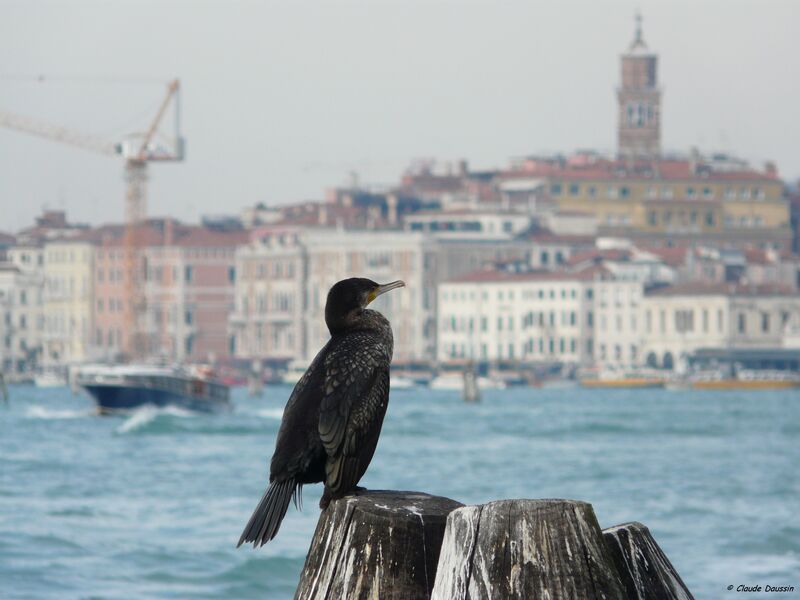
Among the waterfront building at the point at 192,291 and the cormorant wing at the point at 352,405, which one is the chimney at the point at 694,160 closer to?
the waterfront building at the point at 192,291

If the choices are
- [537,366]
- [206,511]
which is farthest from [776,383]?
[206,511]

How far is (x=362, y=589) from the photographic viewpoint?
3197 millimetres

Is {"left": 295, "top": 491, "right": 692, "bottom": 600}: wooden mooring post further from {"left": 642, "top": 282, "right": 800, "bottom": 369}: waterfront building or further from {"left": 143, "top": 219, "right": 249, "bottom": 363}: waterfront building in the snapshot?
{"left": 143, "top": 219, "right": 249, "bottom": 363}: waterfront building

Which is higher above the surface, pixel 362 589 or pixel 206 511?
pixel 362 589

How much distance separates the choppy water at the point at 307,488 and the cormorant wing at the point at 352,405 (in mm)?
6972

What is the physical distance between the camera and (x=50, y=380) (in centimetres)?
8438

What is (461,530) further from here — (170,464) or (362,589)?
(170,464)

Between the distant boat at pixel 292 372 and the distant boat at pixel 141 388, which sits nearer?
the distant boat at pixel 141 388

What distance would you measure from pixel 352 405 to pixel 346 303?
7.0 inches

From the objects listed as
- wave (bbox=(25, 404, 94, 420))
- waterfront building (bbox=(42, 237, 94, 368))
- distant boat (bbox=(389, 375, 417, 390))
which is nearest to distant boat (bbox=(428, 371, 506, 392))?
distant boat (bbox=(389, 375, 417, 390))

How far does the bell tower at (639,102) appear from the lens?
109 metres

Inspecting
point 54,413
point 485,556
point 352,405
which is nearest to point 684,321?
point 54,413

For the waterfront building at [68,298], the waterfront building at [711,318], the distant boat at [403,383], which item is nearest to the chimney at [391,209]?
the distant boat at [403,383]

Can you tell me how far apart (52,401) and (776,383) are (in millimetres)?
26420
